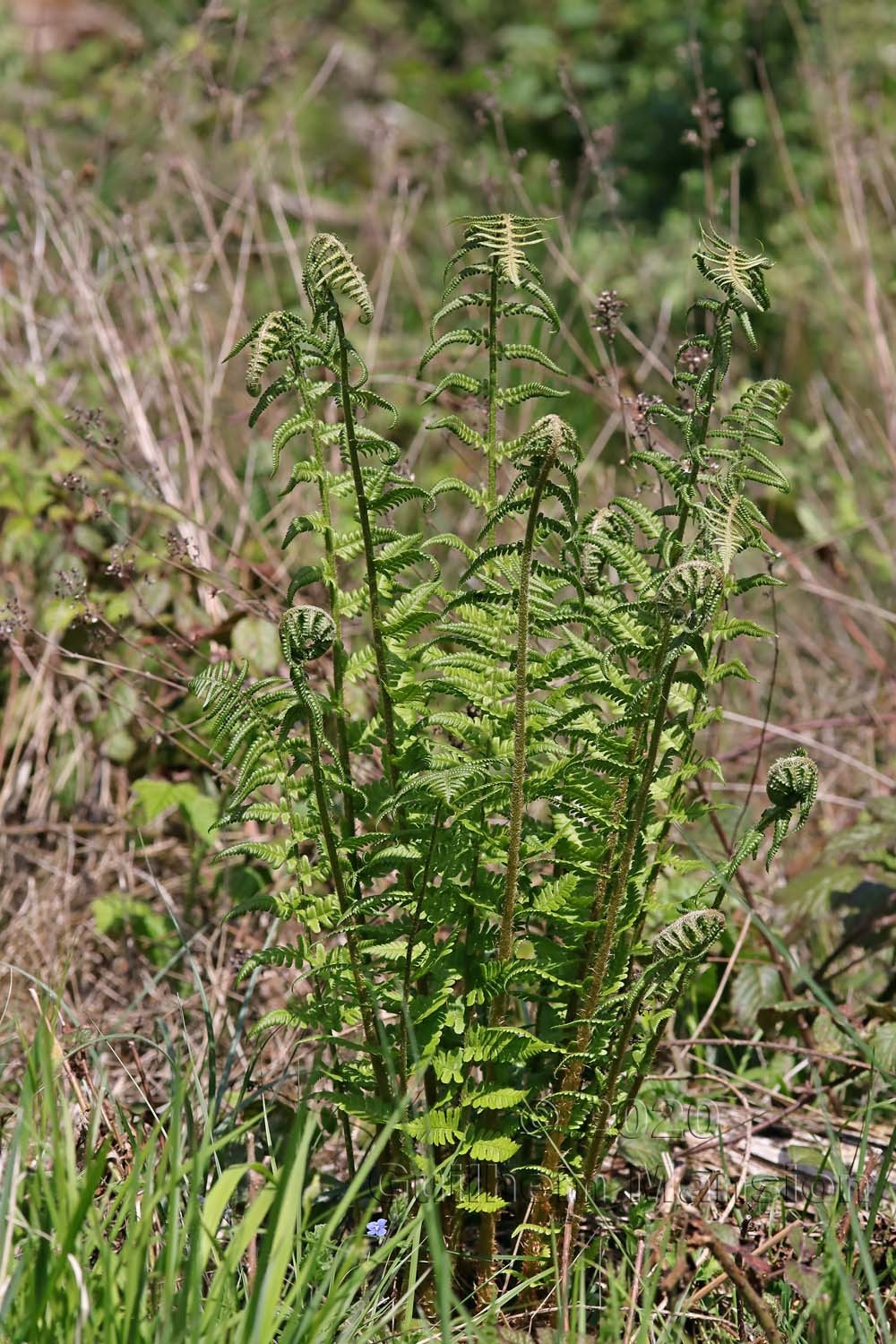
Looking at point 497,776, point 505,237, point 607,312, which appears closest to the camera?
point 505,237

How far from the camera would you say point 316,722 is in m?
1.88

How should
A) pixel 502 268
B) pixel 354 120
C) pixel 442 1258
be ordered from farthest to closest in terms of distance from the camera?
1. pixel 354 120
2. pixel 502 268
3. pixel 442 1258

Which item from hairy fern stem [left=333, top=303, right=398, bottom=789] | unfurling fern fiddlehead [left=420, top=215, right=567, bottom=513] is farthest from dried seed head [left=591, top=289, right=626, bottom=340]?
hairy fern stem [left=333, top=303, right=398, bottom=789]

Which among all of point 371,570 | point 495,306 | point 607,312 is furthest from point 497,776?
point 607,312

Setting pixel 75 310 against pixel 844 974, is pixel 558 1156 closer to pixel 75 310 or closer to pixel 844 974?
pixel 844 974

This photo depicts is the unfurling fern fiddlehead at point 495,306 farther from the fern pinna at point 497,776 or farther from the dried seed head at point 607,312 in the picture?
the dried seed head at point 607,312

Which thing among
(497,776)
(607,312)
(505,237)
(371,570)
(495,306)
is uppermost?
(505,237)

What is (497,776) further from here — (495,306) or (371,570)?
(495,306)

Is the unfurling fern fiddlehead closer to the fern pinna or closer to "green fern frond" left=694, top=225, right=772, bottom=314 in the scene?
the fern pinna

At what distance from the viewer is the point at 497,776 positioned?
6.32ft

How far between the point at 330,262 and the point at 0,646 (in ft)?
7.38

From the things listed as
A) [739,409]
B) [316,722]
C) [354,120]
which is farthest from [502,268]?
[354,120]

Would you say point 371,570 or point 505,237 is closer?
point 505,237

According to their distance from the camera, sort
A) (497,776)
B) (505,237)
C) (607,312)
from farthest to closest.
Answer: (607,312), (497,776), (505,237)
